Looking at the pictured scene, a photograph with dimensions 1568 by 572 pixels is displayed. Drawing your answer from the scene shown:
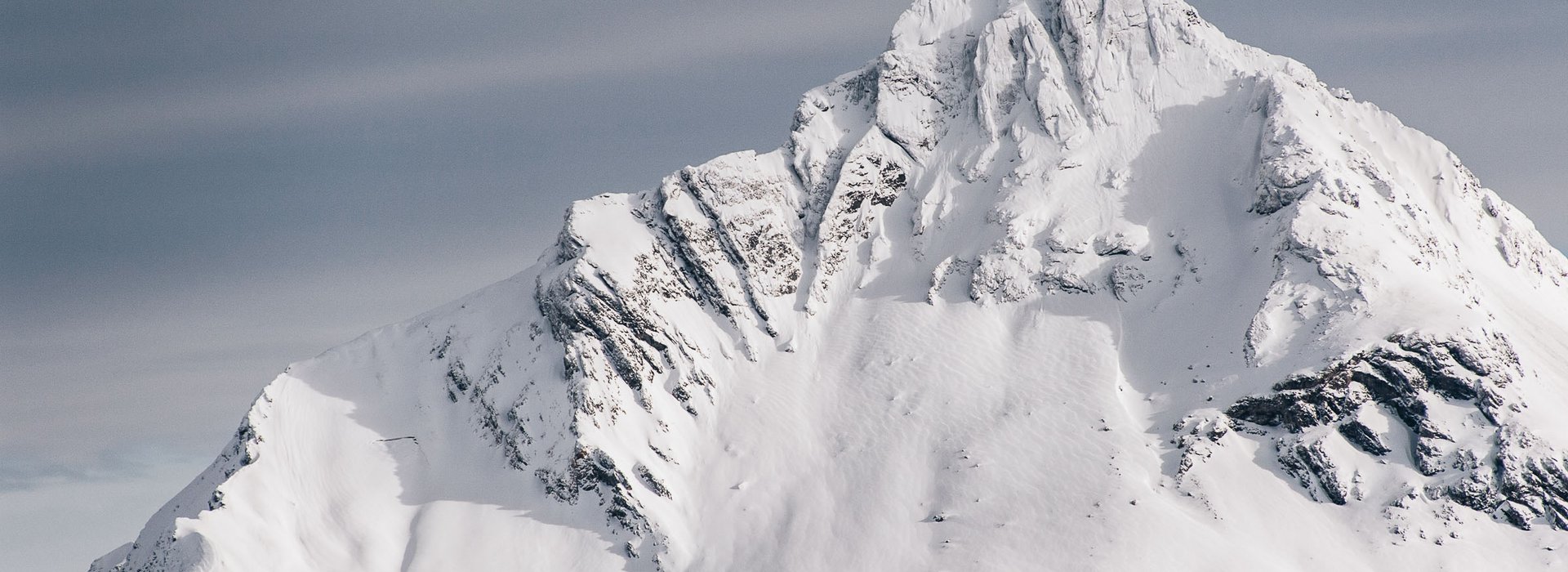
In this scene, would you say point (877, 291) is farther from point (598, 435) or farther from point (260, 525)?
point (260, 525)

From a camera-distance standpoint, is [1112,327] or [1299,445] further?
[1112,327]

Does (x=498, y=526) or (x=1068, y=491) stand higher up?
(x=498, y=526)

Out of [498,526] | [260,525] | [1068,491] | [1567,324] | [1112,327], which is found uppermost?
[260,525]

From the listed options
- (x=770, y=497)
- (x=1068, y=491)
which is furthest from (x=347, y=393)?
(x=1068, y=491)

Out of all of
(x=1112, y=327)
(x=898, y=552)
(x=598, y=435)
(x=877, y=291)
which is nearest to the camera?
(x=898, y=552)

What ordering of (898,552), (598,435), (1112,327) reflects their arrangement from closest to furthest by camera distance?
(898,552) < (598,435) < (1112,327)

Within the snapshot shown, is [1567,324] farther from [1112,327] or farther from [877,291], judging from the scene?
[877,291]
